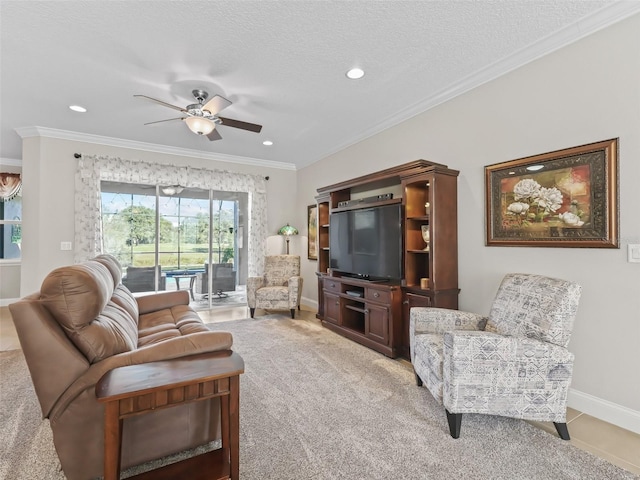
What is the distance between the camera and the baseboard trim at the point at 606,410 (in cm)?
201

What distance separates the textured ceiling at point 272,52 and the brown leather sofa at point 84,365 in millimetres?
1929

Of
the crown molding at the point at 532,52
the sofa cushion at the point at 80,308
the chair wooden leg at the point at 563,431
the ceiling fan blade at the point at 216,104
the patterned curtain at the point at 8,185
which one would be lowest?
the chair wooden leg at the point at 563,431

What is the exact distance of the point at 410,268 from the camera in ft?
10.9

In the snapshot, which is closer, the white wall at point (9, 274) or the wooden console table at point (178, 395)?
the wooden console table at point (178, 395)

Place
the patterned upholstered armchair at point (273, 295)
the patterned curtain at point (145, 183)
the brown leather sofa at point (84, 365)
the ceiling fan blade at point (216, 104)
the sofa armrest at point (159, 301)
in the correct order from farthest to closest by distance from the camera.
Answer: the patterned upholstered armchair at point (273, 295)
the patterned curtain at point (145, 183)
the sofa armrest at point (159, 301)
the ceiling fan blade at point (216, 104)
the brown leather sofa at point (84, 365)

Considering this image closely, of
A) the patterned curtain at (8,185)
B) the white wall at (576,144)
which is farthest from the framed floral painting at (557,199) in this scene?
the patterned curtain at (8,185)

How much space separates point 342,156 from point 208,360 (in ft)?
13.5

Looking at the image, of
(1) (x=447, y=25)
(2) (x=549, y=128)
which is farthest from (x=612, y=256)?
(1) (x=447, y=25)

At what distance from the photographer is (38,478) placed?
159 centimetres

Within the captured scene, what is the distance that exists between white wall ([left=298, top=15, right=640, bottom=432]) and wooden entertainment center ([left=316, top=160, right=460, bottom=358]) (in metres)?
0.17

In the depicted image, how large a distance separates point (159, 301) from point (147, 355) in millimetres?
1864

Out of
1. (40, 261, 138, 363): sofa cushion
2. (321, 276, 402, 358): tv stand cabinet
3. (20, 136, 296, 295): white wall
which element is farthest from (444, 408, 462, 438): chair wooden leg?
(20, 136, 296, 295): white wall

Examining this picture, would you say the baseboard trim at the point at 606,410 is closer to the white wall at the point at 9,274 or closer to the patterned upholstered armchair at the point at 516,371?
the patterned upholstered armchair at the point at 516,371

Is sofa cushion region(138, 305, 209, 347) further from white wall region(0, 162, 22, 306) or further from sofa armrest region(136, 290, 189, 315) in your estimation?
white wall region(0, 162, 22, 306)
